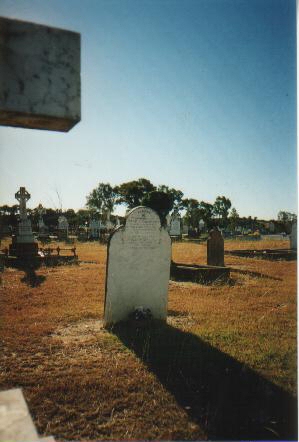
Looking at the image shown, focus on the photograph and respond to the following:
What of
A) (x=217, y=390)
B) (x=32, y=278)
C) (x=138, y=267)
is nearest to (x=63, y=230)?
(x=32, y=278)

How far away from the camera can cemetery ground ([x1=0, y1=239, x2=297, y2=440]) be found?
2869mm

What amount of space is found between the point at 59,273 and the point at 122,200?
62751mm

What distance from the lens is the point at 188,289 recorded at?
895cm

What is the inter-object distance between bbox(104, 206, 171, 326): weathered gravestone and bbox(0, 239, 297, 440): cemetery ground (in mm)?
425

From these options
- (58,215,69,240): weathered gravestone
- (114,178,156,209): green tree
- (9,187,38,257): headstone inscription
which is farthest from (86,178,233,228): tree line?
(9,187,38,257): headstone inscription

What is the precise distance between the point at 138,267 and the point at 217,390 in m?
2.99

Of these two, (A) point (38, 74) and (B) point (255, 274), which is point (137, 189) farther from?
(A) point (38, 74)

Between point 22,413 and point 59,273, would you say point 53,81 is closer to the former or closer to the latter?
point 22,413

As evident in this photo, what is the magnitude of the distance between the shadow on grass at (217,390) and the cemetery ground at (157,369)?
0.01 meters

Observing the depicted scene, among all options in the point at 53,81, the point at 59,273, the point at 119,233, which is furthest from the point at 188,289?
the point at 53,81

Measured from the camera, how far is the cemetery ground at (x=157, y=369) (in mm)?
2869

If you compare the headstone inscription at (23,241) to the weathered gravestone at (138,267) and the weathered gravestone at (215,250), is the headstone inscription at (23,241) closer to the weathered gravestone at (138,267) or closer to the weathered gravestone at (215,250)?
the weathered gravestone at (215,250)

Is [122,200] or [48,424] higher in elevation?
[122,200]

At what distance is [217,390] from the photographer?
3436 mm
